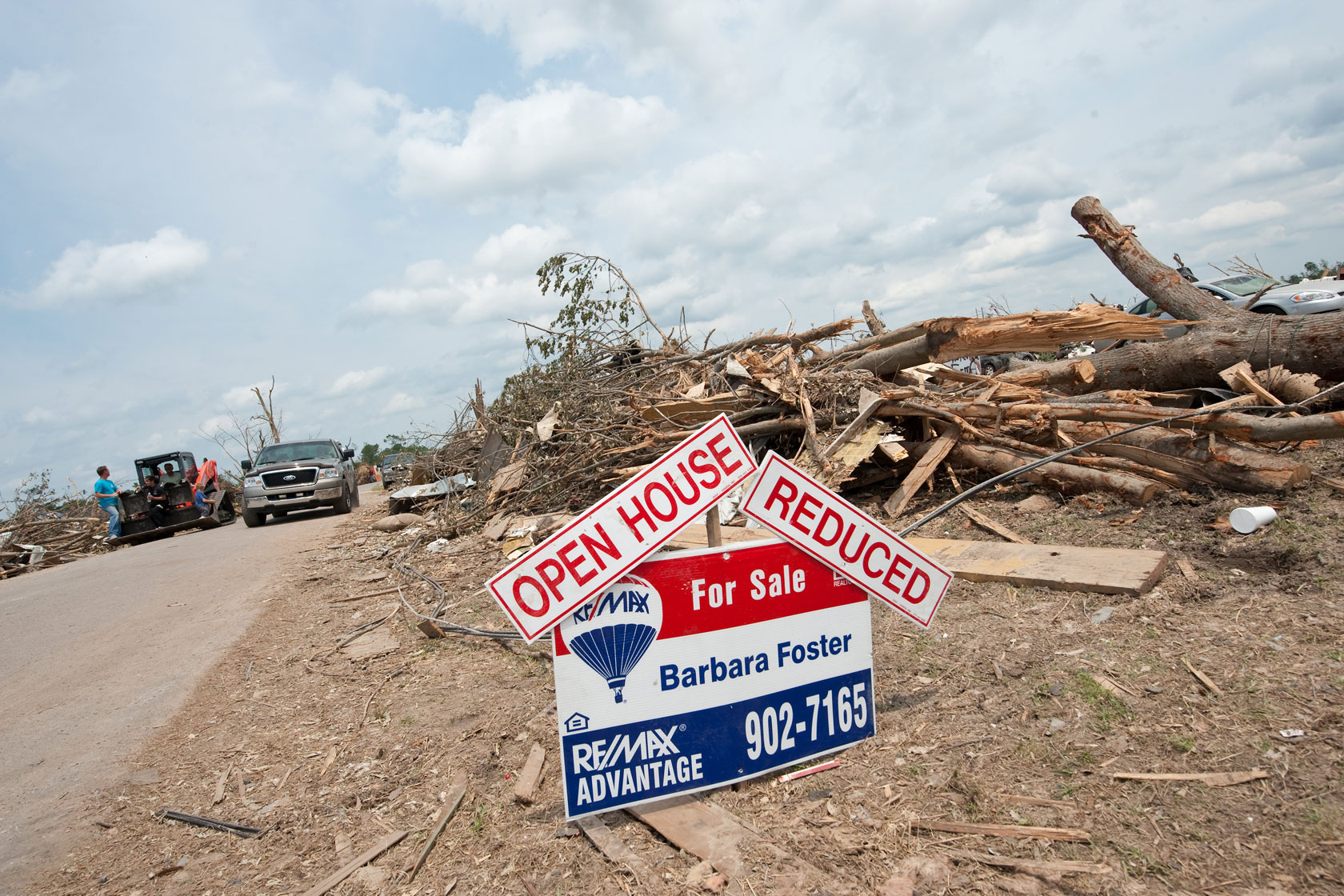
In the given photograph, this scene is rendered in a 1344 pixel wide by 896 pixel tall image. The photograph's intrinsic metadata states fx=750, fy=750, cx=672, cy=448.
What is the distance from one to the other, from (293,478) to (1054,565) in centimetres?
1608

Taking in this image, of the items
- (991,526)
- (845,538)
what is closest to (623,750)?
(845,538)

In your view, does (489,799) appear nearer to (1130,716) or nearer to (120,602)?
(1130,716)

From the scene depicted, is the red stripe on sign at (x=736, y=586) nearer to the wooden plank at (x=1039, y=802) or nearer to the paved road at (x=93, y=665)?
the wooden plank at (x=1039, y=802)

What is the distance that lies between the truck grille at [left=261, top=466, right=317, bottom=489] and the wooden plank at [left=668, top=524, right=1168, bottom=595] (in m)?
14.2

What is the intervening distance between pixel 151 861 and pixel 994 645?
411 cm

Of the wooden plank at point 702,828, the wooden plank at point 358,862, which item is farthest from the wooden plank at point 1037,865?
the wooden plank at point 358,862

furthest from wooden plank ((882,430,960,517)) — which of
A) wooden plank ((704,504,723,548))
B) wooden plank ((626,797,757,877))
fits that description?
wooden plank ((626,797,757,877))

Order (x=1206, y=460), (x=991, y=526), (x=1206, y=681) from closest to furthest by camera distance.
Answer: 1. (x=1206, y=681)
2. (x=1206, y=460)
3. (x=991, y=526)

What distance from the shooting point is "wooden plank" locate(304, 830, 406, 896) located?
2852 mm

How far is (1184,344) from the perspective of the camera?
813 cm

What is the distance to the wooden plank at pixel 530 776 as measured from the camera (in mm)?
3260

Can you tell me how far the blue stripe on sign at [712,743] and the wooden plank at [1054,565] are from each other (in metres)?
1.12

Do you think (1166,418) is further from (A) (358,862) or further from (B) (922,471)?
(A) (358,862)

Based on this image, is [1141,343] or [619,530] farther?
[1141,343]
